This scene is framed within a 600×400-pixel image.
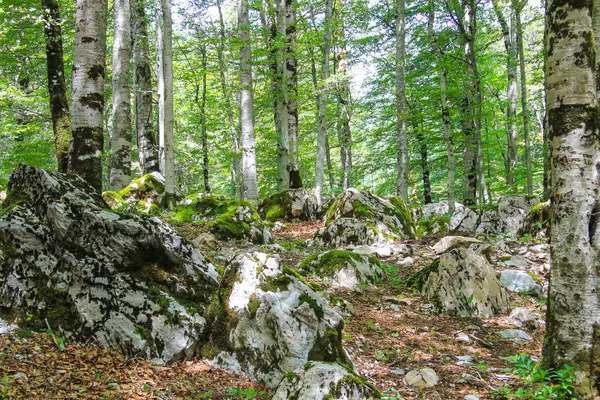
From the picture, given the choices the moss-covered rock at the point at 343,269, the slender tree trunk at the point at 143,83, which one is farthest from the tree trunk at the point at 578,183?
the slender tree trunk at the point at 143,83

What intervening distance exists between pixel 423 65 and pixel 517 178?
862 cm

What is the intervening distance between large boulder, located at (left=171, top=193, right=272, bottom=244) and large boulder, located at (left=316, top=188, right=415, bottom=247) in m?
1.56

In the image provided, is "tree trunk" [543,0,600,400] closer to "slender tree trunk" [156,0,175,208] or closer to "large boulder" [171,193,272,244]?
"large boulder" [171,193,272,244]

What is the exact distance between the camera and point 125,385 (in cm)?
291

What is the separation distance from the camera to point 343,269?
242 inches

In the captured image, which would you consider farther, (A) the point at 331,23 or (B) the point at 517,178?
(B) the point at 517,178

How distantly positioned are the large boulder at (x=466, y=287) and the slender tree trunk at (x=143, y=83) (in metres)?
11.3

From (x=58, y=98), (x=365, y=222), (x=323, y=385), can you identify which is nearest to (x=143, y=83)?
(x=58, y=98)

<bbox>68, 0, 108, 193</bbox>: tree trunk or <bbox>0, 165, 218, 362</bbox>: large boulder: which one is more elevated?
<bbox>68, 0, 108, 193</bbox>: tree trunk

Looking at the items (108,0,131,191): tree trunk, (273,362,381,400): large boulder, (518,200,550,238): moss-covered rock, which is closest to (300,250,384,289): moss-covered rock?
(273,362,381,400): large boulder

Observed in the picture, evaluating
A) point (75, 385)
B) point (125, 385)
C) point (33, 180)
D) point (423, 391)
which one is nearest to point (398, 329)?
point (423, 391)

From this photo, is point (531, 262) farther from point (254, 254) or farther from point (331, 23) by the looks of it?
point (331, 23)

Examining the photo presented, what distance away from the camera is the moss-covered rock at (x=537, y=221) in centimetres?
825

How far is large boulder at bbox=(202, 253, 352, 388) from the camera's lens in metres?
3.45
